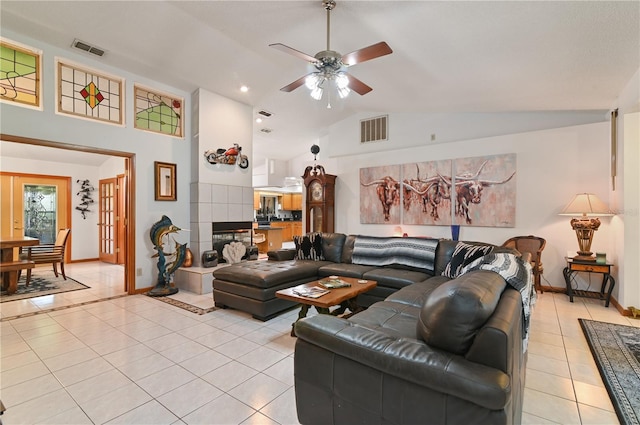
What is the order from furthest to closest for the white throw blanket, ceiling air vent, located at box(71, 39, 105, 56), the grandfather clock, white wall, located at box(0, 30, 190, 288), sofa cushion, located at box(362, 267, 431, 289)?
1. the grandfather clock
2. ceiling air vent, located at box(71, 39, 105, 56)
3. white wall, located at box(0, 30, 190, 288)
4. sofa cushion, located at box(362, 267, 431, 289)
5. the white throw blanket

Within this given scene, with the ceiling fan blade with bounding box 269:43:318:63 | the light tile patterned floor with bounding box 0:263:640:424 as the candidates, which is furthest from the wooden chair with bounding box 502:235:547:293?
the ceiling fan blade with bounding box 269:43:318:63

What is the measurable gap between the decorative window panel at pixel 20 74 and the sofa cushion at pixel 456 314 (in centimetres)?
486

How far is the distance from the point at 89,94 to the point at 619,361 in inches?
254

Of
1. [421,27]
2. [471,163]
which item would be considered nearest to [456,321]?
[421,27]

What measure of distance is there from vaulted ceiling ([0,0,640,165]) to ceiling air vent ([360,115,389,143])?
0.82 meters

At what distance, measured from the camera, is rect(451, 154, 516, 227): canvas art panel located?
471 cm

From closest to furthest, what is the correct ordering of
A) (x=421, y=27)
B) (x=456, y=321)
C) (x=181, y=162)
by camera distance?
(x=456, y=321) < (x=421, y=27) < (x=181, y=162)

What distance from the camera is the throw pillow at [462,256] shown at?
10.7ft

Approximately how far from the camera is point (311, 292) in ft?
9.30

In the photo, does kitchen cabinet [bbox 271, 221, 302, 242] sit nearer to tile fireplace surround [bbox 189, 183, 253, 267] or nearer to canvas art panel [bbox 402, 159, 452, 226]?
tile fireplace surround [bbox 189, 183, 253, 267]

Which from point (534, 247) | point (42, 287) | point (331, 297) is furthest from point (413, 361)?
point (42, 287)

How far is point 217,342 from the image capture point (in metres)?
2.79

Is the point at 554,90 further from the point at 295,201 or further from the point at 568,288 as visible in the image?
the point at 295,201

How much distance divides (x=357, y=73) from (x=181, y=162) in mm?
3224
